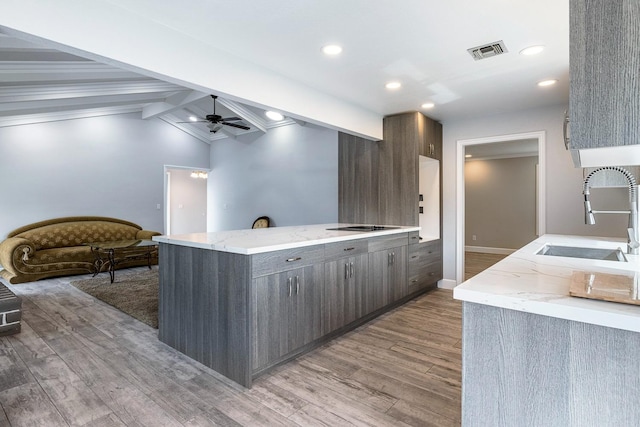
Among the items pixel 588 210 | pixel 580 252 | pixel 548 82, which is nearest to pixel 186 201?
pixel 548 82

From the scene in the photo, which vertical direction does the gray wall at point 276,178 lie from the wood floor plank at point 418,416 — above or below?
above

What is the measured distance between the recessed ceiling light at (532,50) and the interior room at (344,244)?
0.02 meters

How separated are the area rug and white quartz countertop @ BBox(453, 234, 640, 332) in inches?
119

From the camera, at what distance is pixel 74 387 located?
6.89ft

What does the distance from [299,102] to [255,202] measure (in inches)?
168

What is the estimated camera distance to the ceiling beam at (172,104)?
556cm

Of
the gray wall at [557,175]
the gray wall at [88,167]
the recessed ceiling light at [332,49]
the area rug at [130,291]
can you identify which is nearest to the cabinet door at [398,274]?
the gray wall at [557,175]

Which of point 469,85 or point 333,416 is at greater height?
point 469,85

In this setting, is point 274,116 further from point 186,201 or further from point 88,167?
point 186,201

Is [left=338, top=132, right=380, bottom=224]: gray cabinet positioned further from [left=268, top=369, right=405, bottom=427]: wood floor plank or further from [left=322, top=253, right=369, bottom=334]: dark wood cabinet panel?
[left=268, top=369, right=405, bottom=427]: wood floor plank

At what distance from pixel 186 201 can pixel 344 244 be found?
27.8ft

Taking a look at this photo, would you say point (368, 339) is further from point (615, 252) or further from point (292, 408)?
point (615, 252)

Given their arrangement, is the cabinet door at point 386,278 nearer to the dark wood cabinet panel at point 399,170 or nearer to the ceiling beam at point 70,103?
the dark wood cabinet panel at point 399,170

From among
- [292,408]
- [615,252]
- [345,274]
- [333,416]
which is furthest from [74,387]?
[615,252]
